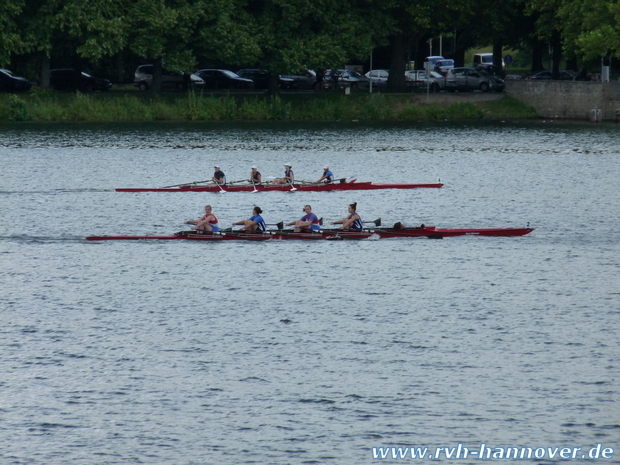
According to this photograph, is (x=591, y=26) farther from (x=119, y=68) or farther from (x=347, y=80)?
(x=119, y=68)

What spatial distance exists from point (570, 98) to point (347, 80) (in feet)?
70.3

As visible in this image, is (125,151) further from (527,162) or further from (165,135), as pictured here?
(527,162)

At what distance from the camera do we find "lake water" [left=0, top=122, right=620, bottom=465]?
23234mm

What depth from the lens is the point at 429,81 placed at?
298ft

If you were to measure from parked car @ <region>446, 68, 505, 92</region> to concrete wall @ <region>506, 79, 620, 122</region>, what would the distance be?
9.77 ft

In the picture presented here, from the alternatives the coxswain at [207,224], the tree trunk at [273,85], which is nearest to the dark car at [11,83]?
the tree trunk at [273,85]

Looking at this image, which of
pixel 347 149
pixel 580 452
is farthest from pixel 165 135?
pixel 580 452

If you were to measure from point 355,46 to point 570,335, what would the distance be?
2266 inches

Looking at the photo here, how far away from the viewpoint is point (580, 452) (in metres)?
22.0

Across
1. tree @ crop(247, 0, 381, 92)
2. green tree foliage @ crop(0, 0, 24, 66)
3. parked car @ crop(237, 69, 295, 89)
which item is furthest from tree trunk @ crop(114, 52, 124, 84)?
tree @ crop(247, 0, 381, 92)

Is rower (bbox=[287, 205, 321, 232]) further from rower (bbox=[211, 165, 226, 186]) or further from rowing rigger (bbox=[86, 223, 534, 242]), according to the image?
rower (bbox=[211, 165, 226, 186])

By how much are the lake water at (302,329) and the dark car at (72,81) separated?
111 ft

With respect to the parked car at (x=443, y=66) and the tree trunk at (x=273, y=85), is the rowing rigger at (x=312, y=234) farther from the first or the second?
the parked car at (x=443, y=66)

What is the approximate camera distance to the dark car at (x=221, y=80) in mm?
94250
